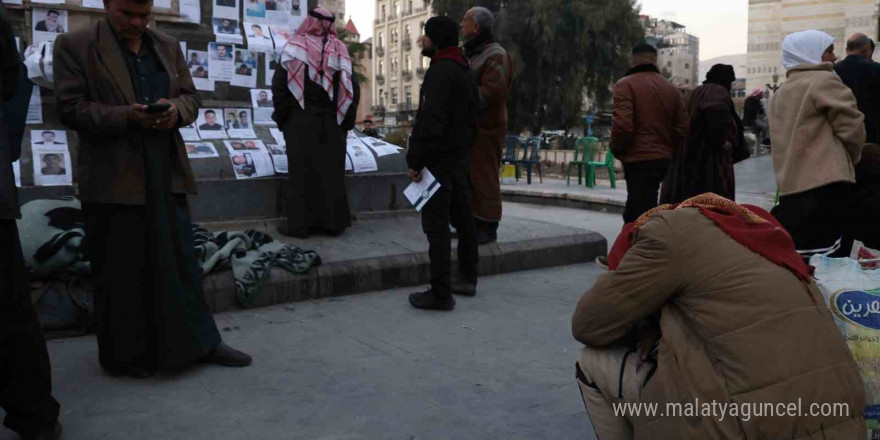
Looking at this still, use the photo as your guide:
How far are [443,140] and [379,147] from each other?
2.51m

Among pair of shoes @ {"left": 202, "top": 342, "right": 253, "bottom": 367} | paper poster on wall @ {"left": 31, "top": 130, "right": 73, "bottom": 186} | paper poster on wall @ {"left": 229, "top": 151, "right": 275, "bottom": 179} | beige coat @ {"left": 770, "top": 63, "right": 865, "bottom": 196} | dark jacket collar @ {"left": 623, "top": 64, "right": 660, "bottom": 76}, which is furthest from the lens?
paper poster on wall @ {"left": 229, "top": 151, "right": 275, "bottom": 179}

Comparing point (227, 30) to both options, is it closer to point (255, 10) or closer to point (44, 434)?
point (255, 10)

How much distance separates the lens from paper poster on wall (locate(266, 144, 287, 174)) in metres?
6.54

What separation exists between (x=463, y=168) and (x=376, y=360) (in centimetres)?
164

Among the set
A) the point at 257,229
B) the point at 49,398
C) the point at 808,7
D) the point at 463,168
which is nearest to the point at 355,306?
the point at 463,168

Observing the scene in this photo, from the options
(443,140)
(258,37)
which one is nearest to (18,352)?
(443,140)

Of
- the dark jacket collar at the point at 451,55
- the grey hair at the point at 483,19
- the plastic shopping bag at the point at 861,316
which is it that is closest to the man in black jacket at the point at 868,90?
the grey hair at the point at 483,19

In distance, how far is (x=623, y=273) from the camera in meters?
2.31

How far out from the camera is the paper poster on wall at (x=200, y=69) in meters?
6.68

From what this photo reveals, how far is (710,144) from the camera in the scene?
672 cm

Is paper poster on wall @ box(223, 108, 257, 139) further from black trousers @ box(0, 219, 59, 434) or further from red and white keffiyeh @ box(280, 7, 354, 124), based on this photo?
black trousers @ box(0, 219, 59, 434)

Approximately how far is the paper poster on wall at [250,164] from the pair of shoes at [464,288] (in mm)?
2041

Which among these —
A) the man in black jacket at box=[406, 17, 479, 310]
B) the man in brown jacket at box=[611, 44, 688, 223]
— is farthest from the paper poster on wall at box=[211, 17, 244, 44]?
the man in brown jacket at box=[611, 44, 688, 223]

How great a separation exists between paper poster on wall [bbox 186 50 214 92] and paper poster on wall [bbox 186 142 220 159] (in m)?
0.56
